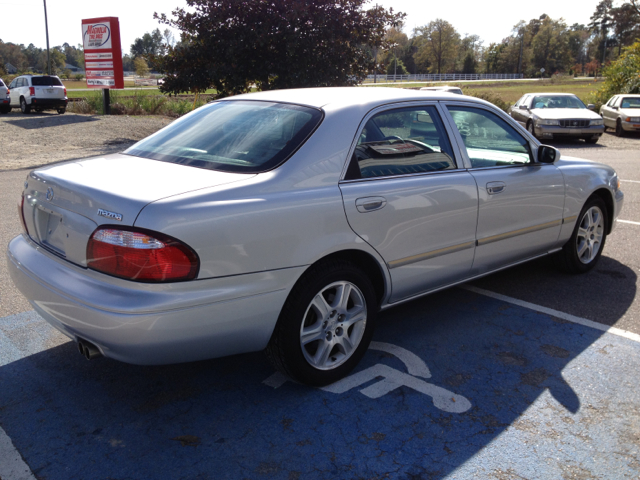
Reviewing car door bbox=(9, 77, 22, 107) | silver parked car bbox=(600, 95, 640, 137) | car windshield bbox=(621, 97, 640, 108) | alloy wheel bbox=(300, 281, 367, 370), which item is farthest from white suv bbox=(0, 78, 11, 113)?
alloy wheel bbox=(300, 281, 367, 370)

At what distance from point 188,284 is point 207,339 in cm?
Result: 30

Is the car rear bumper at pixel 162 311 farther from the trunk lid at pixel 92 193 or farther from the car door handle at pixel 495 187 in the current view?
the car door handle at pixel 495 187

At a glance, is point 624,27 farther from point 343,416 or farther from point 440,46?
point 343,416

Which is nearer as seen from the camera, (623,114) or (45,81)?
(623,114)

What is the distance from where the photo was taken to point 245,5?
1594 cm

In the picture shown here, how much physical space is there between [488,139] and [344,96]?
1.42m

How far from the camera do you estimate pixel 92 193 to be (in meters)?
2.89

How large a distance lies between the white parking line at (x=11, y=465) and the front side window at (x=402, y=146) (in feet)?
7.06

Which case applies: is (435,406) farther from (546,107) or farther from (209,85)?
(546,107)

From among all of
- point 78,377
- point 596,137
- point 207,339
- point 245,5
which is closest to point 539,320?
point 207,339

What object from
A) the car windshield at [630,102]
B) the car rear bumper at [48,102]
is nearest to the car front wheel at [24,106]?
the car rear bumper at [48,102]

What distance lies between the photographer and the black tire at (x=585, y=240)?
5.25 metres

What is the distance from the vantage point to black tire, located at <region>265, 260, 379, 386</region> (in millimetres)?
3105

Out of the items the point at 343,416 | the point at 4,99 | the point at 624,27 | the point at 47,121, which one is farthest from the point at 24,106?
the point at 624,27
